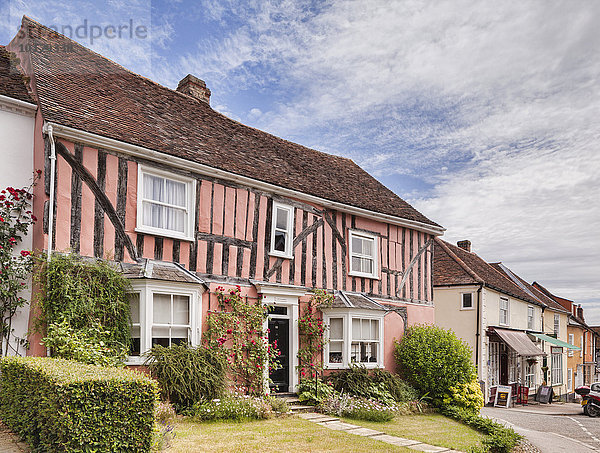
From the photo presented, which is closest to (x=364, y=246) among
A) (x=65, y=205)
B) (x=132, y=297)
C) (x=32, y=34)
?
(x=132, y=297)

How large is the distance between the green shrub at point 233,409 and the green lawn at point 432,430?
2349 millimetres

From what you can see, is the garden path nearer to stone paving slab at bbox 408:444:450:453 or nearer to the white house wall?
stone paving slab at bbox 408:444:450:453

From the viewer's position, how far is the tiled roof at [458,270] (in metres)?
25.8

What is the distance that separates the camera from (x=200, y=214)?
1359 centimetres

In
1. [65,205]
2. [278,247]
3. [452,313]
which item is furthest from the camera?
[452,313]

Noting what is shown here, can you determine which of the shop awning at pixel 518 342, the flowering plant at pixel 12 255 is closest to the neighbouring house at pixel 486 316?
the shop awning at pixel 518 342

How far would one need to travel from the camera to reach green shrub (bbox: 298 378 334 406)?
1465cm

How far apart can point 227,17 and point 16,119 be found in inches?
200

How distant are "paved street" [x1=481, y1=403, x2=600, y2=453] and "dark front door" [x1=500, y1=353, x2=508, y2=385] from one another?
2861 millimetres

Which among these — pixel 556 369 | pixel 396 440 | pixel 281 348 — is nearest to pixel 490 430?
pixel 396 440

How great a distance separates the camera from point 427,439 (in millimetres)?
11961

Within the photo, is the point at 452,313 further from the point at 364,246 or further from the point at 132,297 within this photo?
the point at 132,297

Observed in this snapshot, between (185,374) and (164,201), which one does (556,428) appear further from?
(164,201)

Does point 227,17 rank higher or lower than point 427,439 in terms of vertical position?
higher
